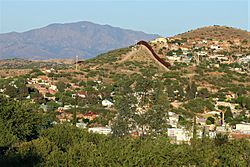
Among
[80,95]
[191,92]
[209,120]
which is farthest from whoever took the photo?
[80,95]

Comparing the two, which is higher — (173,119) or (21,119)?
(21,119)

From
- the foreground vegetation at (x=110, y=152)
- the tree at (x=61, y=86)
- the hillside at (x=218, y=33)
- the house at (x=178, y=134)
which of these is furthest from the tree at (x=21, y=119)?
the hillside at (x=218, y=33)

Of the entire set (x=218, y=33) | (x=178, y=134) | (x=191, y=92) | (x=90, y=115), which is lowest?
(x=90, y=115)

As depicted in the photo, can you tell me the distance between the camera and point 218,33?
95.5 m

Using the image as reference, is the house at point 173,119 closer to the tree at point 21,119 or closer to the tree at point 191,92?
the tree at point 191,92

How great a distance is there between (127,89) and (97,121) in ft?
19.0

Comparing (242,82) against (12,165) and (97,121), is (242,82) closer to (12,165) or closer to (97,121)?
(97,121)

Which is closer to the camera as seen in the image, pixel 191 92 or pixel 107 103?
pixel 107 103

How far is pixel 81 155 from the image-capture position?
71.1 feet

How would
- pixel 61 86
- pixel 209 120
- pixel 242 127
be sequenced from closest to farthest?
pixel 242 127 → pixel 209 120 → pixel 61 86

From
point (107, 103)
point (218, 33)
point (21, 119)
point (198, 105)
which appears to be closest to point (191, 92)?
point (198, 105)

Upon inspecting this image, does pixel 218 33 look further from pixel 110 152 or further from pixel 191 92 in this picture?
pixel 110 152

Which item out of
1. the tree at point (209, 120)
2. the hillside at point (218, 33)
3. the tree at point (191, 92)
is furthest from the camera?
the hillside at point (218, 33)

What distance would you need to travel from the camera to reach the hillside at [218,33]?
299 ft
